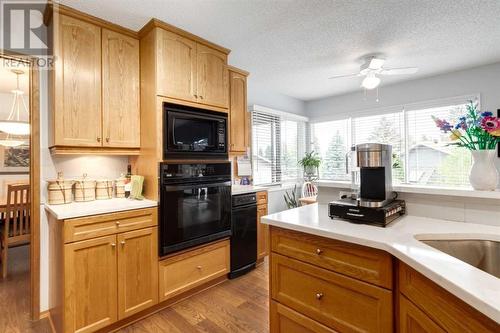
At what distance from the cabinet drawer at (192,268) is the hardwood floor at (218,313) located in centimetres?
13

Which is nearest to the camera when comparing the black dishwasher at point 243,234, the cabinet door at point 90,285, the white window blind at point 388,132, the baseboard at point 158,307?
the cabinet door at point 90,285

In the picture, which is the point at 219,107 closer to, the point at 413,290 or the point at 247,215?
the point at 247,215

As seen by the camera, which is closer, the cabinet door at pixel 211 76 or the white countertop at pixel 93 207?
the white countertop at pixel 93 207

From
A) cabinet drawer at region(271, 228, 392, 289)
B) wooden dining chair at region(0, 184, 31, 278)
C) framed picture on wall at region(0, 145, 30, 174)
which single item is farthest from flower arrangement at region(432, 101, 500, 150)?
framed picture on wall at region(0, 145, 30, 174)

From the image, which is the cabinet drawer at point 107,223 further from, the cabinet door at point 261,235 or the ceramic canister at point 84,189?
the cabinet door at point 261,235

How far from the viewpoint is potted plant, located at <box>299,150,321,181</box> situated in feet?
16.1

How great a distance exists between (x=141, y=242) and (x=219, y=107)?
4.81ft

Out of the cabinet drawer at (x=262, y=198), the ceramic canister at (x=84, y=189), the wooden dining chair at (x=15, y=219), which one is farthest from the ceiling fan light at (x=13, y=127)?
the cabinet drawer at (x=262, y=198)

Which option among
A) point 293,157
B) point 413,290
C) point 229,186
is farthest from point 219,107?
point 293,157

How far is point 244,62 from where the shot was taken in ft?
10.7

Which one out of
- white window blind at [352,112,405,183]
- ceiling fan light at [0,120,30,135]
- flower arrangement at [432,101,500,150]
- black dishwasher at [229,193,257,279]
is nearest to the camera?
flower arrangement at [432,101,500,150]

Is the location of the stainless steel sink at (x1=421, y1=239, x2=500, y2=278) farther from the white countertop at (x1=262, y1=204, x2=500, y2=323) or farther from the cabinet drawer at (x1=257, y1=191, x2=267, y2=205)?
the cabinet drawer at (x1=257, y1=191, x2=267, y2=205)

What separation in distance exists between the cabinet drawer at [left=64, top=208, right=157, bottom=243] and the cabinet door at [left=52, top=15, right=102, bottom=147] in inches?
25.4

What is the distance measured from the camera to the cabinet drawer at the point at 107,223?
173 cm
